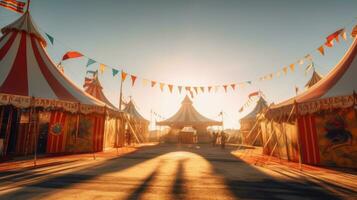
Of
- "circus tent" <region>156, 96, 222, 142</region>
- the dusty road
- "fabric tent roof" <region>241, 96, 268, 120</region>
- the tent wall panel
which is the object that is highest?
"fabric tent roof" <region>241, 96, 268, 120</region>

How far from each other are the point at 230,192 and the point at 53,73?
35.0ft

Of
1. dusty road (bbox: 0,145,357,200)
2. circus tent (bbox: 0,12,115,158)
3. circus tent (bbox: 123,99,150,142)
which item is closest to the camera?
dusty road (bbox: 0,145,357,200)

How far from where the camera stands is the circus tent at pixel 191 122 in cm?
2473

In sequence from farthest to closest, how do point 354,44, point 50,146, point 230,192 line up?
point 50,146 < point 354,44 < point 230,192

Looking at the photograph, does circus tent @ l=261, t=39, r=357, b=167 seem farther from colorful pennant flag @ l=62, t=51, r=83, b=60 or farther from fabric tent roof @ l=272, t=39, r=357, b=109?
colorful pennant flag @ l=62, t=51, r=83, b=60

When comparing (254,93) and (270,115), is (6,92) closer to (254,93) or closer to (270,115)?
(270,115)

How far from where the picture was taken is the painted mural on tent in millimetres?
6129

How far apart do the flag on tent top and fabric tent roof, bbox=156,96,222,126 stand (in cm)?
1849

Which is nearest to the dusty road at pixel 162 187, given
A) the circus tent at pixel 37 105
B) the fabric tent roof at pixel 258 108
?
the circus tent at pixel 37 105

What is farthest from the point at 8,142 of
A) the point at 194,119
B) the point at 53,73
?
the point at 194,119

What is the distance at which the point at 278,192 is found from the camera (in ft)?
11.2

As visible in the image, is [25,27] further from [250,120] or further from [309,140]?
[250,120]

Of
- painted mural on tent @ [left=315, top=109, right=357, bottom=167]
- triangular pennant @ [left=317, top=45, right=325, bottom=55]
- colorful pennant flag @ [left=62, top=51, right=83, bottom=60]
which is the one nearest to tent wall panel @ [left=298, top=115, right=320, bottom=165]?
painted mural on tent @ [left=315, top=109, right=357, bottom=167]

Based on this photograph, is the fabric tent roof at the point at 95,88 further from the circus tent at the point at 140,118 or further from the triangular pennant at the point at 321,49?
the triangular pennant at the point at 321,49
